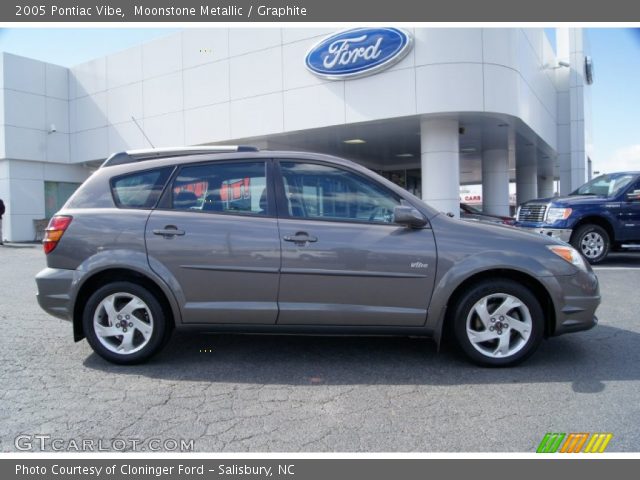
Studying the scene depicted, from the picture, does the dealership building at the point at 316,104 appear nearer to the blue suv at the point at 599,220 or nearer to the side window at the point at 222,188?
the blue suv at the point at 599,220

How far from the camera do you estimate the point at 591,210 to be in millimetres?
10125

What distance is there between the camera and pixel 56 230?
4.33 m

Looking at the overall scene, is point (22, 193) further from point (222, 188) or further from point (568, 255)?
point (568, 255)

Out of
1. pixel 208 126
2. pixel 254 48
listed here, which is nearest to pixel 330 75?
pixel 254 48

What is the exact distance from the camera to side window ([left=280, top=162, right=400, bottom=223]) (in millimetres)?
4219

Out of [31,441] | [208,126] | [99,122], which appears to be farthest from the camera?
[99,122]

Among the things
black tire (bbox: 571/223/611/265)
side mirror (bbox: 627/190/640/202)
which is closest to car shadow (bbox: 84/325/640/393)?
black tire (bbox: 571/223/611/265)

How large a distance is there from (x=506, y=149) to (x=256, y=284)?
16.7 meters

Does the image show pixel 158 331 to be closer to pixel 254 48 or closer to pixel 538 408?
pixel 538 408

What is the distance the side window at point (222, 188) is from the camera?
4.27 metres

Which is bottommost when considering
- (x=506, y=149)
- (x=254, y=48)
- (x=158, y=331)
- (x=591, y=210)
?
(x=158, y=331)

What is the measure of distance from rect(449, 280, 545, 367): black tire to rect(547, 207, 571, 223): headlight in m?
6.85

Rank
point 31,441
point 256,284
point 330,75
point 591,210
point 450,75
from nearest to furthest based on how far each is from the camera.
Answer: point 31,441, point 256,284, point 591,210, point 450,75, point 330,75

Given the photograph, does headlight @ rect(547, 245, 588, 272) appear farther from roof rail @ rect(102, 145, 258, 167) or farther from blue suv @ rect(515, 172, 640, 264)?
blue suv @ rect(515, 172, 640, 264)
